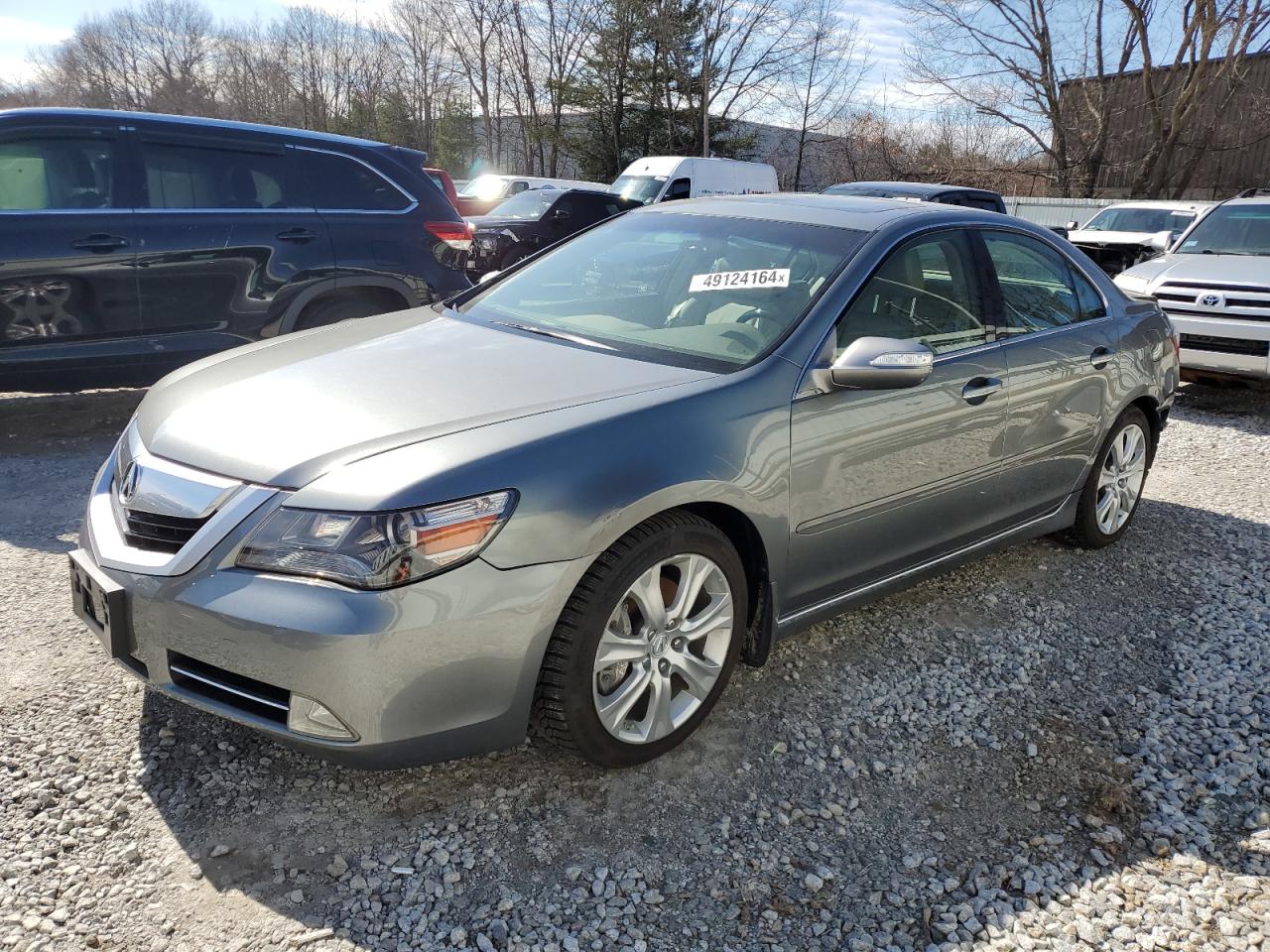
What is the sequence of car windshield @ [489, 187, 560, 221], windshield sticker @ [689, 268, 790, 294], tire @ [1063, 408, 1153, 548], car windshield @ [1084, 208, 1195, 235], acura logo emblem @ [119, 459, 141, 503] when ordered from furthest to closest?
car windshield @ [489, 187, 560, 221], car windshield @ [1084, 208, 1195, 235], tire @ [1063, 408, 1153, 548], windshield sticker @ [689, 268, 790, 294], acura logo emblem @ [119, 459, 141, 503]

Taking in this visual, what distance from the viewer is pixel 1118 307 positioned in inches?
176

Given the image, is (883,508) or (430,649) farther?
(883,508)

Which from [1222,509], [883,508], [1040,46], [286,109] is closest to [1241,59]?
[1040,46]

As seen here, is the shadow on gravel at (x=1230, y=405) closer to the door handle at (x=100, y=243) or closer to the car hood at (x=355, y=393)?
the car hood at (x=355, y=393)

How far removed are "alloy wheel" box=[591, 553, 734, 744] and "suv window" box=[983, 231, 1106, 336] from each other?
1835 millimetres

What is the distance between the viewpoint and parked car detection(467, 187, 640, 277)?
14.9m

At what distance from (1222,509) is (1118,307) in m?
1.74

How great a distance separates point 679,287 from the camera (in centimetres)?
346

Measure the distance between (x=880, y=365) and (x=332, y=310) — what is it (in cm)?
431

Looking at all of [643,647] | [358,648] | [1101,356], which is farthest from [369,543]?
[1101,356]

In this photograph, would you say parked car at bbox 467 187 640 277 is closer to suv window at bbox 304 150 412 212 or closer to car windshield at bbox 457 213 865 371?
suv window at bbox 304 150 412 212

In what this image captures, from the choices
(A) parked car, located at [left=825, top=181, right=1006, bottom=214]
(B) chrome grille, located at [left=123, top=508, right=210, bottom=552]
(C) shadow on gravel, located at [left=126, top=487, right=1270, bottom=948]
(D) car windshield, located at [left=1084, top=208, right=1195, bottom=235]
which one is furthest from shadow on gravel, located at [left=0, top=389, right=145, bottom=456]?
(D) car windshield, located at [left=1084, top=208, right=1195, bottom=235]

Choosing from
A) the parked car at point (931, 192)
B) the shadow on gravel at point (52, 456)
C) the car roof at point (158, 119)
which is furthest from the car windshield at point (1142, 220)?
the shadow on gravel at point (52, 456)

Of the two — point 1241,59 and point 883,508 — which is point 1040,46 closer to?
point 1241,59
